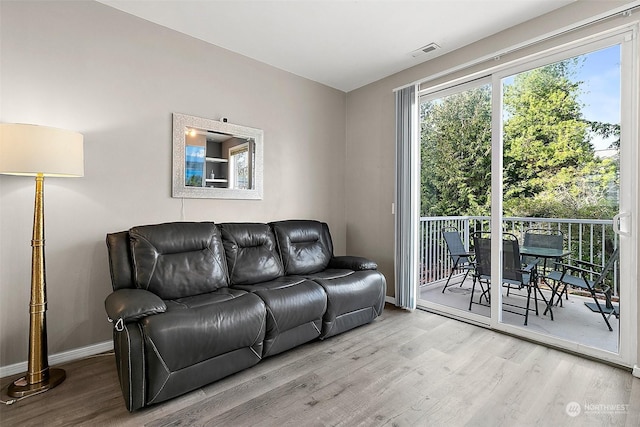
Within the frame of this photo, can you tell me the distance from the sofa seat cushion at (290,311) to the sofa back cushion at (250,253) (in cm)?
18

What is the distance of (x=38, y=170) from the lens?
1.84 m

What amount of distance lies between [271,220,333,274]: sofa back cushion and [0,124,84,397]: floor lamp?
69.8 inches

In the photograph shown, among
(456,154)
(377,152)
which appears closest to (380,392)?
(456,154)

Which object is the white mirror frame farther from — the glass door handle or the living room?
the glass door handle

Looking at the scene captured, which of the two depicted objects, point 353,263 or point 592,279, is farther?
point 353,263

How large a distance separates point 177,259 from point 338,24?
2404 mm

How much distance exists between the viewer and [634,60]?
2.19 metres

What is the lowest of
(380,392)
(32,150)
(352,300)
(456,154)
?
(380,392)

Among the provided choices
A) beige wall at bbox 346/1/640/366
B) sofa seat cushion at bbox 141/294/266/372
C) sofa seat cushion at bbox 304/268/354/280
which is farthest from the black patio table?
sofa seat cushion at bbox 141/294/266/372

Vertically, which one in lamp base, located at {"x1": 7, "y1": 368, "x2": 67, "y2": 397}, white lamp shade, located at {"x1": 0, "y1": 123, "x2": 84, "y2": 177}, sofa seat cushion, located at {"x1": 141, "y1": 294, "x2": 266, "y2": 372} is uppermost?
white lamp shade, located at {"x1": 0, "y1": 123, "x2": 84, "y2": 177}

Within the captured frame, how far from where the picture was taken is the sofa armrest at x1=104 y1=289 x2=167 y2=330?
174cm

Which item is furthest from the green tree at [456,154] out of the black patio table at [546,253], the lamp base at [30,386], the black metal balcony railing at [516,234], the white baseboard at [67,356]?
the lamp base at [30,386]

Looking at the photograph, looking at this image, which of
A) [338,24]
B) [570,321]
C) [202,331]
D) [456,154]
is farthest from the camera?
[456,154]

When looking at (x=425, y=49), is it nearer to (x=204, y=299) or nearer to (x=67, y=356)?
(x=204, y=299)
